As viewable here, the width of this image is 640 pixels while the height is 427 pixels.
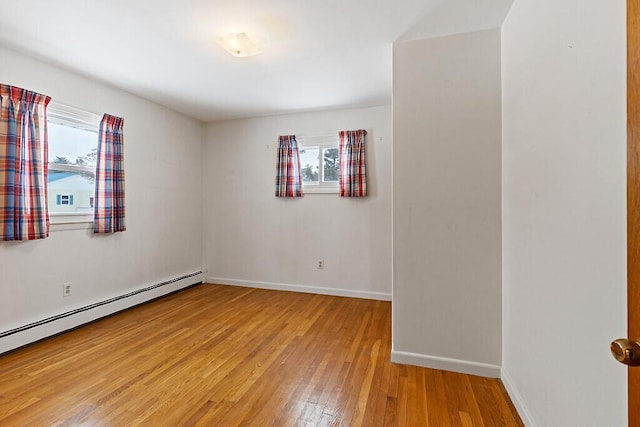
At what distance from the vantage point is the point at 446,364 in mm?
2141

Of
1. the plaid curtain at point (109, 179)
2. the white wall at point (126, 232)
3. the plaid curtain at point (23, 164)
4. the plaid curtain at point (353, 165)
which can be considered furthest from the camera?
the plaid curtain at point (353, 165)

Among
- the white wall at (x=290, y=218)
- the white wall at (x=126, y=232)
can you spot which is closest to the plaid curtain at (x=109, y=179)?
the white wall at (x=126, y=232)

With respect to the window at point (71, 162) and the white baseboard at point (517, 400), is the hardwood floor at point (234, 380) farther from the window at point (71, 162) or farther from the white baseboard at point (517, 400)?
the window at point (71, 162)

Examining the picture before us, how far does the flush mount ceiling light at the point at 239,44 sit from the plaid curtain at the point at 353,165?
1.76m

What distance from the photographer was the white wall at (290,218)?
151 inches

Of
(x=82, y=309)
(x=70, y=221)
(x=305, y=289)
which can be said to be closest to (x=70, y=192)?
(x=70, y=221)

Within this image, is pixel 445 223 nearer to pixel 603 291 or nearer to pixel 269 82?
pixel 603 291

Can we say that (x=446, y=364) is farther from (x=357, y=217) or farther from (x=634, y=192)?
(x=357, y=217)

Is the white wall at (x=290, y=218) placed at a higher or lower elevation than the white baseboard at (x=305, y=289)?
higher

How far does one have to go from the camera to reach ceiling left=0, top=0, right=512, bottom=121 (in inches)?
76.1

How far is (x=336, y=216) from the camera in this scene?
4.01 meters

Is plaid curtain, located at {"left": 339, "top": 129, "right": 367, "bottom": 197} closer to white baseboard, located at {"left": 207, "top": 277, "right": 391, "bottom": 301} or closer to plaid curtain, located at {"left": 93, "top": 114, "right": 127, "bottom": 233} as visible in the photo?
white baseboard, located at {"left": 207, "top": 277, "right": 391, "bottom": 301}

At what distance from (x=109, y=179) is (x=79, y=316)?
1.37m

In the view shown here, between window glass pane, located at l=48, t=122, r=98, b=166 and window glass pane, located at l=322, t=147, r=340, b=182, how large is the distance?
2.60 metres
